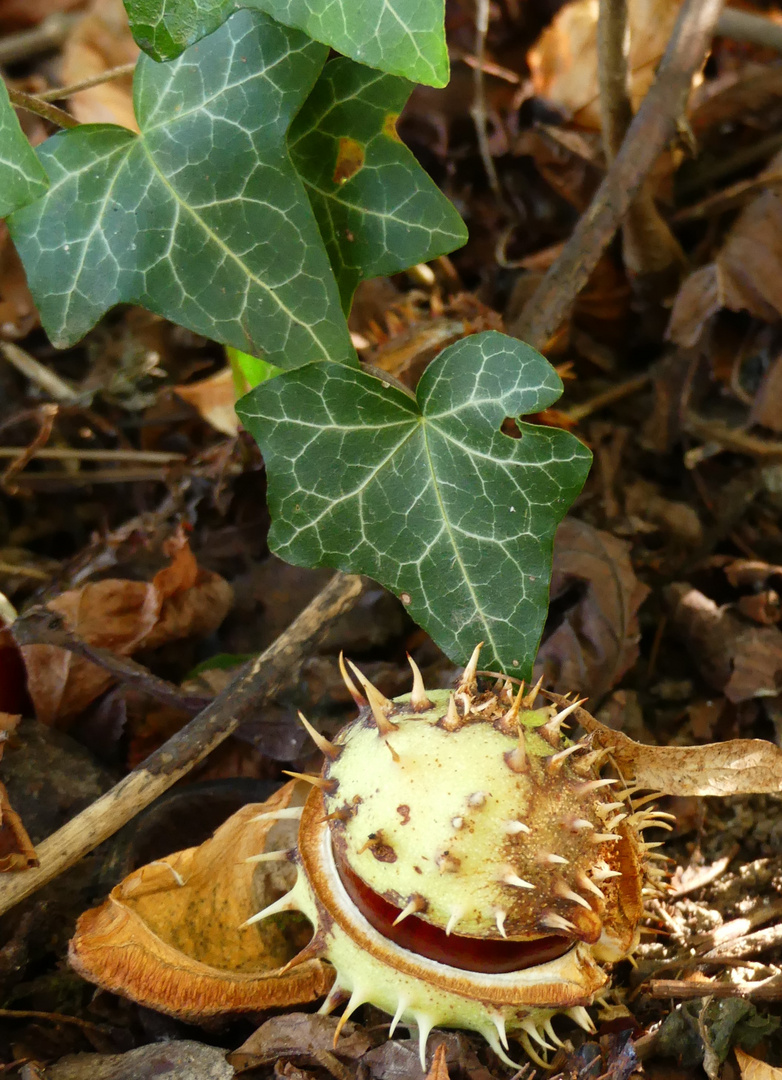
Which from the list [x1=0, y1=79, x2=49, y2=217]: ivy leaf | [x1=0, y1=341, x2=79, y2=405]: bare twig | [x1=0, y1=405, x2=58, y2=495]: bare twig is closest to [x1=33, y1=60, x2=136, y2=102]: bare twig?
[x1=0, y1=79, x2=49, y2=217]: ivy leaf

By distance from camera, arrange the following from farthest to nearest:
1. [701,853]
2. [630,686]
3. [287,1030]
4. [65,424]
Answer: [65,424], [630,686], [701,853], [287,1030]

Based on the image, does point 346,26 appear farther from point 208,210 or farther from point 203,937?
point 203,937

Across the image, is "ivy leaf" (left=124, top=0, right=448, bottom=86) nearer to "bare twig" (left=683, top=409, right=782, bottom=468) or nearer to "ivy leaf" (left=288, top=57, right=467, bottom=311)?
"ivy leaf" (left=288, top=57, right=467, bottom=311)

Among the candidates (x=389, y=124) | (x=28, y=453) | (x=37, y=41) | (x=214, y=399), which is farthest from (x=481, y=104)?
(x=37, y=41)

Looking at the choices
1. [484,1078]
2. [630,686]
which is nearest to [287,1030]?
[484,1078]

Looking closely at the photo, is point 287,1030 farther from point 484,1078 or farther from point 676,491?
point 676,491

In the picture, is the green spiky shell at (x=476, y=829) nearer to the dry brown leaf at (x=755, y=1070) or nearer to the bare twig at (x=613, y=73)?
the dry brown leaf at (x=755, y=1070)

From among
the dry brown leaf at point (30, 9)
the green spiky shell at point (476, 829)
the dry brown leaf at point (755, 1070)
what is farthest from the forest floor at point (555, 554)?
the dry brown leaf at point (30, 9)
